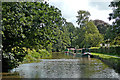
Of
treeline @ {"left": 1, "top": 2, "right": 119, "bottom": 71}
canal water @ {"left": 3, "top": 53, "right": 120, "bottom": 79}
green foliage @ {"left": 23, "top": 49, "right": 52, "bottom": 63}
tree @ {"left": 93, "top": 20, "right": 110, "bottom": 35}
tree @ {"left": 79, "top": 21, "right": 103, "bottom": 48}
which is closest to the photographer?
treeline @ {"left": 1, "top": 2, "right": 119, "bottom": 71}

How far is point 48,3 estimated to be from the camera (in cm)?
2000

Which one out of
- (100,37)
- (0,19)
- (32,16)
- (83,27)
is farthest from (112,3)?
(83,27)

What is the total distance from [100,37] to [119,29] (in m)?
43.2

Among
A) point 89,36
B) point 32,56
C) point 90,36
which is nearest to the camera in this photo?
point 32,56

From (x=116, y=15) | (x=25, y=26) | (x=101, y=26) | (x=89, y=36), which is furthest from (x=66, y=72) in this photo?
(x=101, y=26)

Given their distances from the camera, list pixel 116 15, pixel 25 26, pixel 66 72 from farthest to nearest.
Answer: pixel 116 15
pixel 66 72
pixel 25 26

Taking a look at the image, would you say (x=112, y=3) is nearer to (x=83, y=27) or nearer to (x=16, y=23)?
(x=16, y=23)

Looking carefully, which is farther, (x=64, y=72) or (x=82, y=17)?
(x=82, y=17)

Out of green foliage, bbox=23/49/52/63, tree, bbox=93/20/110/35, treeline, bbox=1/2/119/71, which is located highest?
tree, bbox=93/20/110/35

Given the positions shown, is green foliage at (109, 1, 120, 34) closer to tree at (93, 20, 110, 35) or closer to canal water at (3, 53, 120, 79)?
canal water at (3, 53, 120, 79)

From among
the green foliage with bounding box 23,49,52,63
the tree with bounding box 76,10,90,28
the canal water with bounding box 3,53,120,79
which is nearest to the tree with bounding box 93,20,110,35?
the tree with bounding box 76,10,90,28

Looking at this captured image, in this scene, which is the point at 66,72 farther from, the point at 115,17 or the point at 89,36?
the point at 89,36

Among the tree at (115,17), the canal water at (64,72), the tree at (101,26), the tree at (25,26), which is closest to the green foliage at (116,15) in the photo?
the tree at (115,17)

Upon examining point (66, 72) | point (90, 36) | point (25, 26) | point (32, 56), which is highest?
point (90, 36)
